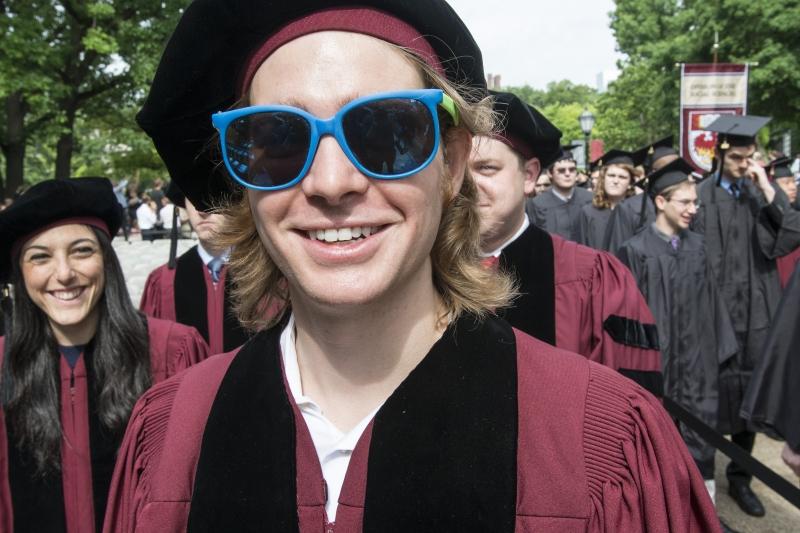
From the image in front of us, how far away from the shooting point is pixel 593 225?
28.4ft

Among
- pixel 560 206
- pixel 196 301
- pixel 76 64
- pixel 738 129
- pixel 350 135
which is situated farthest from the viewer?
pixel 76 64

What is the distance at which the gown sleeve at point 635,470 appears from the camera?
1.41m

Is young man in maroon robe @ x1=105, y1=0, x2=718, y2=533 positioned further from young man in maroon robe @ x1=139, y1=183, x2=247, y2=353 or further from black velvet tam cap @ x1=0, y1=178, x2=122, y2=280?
young man in maroon robe @ x1=139, y1=183, x2=247, y2=353

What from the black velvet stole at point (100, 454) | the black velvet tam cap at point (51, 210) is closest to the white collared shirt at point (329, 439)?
the black velvet stole at point (100, 454)

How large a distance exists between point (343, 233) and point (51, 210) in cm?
203

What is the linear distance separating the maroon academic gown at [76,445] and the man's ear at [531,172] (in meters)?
1.89

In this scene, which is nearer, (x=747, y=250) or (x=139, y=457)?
(x=139, y=457)

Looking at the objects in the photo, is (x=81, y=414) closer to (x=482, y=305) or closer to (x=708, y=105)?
(x=482, y=305)

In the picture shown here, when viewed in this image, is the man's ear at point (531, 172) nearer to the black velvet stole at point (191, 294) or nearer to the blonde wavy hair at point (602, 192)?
the black velvet stole at point (191, 294)

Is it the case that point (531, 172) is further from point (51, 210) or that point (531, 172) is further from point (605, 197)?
point (605, 197)

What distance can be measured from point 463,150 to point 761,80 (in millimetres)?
24190

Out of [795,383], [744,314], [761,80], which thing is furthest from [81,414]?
Result: [761,80]

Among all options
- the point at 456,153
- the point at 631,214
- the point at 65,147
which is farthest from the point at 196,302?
the point at 65,147

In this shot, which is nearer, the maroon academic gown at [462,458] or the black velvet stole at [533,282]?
the maroon academic gown at [462,458]
